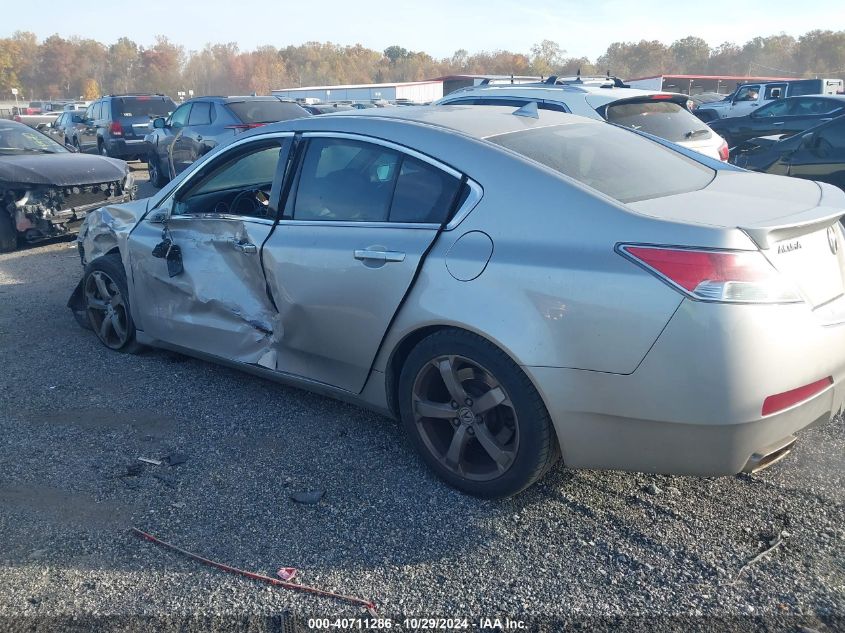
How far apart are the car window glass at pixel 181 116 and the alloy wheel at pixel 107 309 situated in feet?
26.7

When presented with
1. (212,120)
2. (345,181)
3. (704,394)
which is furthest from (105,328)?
(212,120)

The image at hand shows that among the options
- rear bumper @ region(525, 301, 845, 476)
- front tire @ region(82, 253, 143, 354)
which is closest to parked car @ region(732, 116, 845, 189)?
rear bumper @ region(525, 301, 845, 476)

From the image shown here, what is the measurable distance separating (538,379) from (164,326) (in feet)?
9.07

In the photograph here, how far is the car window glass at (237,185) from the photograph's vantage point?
4.29 m

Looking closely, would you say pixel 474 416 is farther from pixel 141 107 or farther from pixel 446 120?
pixel 141 107

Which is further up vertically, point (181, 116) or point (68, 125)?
point (181, 116)

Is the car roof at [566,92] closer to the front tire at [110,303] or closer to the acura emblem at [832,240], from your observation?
the acura emblem at [832,240]

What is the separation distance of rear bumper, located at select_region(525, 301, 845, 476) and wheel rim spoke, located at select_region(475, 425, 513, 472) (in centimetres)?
29

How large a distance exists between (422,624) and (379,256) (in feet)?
5.17

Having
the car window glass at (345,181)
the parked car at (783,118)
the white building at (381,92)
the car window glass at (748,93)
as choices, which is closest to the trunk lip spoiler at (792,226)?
the car window glass at (345,181)

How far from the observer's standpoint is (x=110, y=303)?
5.23 m

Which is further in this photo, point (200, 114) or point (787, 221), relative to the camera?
point (200, 114)

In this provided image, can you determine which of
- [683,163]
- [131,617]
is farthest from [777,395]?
[131,617]

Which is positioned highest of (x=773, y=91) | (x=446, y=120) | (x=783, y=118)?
(x=773, y=91)
